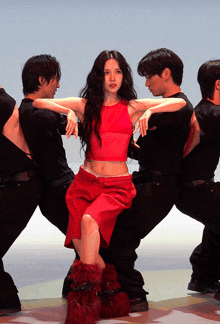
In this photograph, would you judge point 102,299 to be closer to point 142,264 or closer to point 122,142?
point 122,142

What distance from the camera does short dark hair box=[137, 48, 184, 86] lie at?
434 cm

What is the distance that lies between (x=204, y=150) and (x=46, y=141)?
1194 mm

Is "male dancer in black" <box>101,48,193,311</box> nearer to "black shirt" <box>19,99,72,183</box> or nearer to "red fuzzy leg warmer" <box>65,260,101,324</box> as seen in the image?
"red fuzzy leg warmer" <box>65,260,101,324</box>

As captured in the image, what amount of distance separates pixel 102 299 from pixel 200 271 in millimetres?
1198

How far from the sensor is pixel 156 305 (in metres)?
4.52

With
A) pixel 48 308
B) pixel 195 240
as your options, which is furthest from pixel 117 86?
pixel 195 240

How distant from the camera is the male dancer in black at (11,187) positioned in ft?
13.7

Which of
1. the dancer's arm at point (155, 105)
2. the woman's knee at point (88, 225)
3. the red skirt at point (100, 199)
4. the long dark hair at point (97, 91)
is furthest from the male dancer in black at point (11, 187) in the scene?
the dancer's arm at point (155, 105)

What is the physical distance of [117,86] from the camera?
406 cm

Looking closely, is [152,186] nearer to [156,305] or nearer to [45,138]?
[45,138]

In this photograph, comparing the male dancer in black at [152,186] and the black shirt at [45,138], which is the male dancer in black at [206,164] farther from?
the black shirt at [45,138]

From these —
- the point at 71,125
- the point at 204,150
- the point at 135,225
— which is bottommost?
the point at 135,225

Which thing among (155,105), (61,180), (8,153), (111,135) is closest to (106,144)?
(111,135)

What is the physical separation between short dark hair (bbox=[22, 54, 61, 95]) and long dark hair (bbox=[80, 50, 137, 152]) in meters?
0.45
